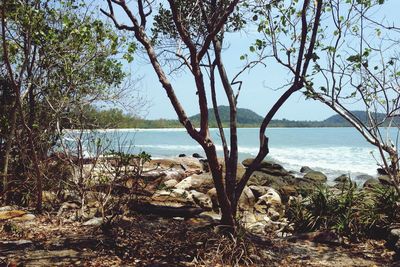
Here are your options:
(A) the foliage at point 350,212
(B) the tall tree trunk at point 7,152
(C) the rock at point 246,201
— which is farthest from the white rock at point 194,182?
(B) the tall tree trunk at point 7,152

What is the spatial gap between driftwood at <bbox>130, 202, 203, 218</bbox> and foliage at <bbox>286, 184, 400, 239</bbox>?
220cm

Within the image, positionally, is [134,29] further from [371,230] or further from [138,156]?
[371,230]

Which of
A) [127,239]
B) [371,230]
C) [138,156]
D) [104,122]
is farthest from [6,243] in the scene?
[371,230]

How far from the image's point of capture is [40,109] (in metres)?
10.2

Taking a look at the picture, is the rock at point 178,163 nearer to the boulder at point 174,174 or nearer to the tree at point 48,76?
the boulder at point 174,174

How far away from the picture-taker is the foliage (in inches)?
299

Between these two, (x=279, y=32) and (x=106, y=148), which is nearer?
(x=279, y=32)

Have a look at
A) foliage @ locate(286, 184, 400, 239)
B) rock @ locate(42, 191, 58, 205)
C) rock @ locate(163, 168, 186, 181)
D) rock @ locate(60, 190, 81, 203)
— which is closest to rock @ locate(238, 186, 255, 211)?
foliage @ locate(286, 184, 400, 239)

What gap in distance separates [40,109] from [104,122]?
1.63 metres

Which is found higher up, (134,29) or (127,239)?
(134,29)

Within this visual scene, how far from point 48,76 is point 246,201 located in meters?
6.18

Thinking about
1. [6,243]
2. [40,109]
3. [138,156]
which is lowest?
[6,243]

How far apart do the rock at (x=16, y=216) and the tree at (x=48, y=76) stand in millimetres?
356

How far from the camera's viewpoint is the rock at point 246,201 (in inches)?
446
